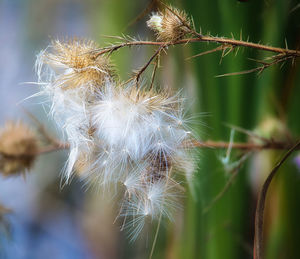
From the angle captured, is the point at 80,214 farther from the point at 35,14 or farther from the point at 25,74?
the point at 35,14

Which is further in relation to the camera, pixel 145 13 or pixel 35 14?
pixel 35 14

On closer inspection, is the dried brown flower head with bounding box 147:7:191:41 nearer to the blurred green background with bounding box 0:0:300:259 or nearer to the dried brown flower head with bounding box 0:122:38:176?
the blurred green background with bounding box 0:0:300:259

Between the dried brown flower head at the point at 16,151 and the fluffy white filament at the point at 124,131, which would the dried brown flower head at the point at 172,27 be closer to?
the fluffy white filament at the point at 124,131

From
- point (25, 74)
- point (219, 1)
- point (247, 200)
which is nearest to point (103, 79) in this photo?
point (219, 1)

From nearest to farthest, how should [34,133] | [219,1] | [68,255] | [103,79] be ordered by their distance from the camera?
[103,79], [219,1], [34,133], [68,255]

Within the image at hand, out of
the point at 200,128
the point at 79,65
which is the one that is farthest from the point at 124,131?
the point at 200,128

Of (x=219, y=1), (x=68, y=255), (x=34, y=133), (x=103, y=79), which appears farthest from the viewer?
(x=68, y=255)
